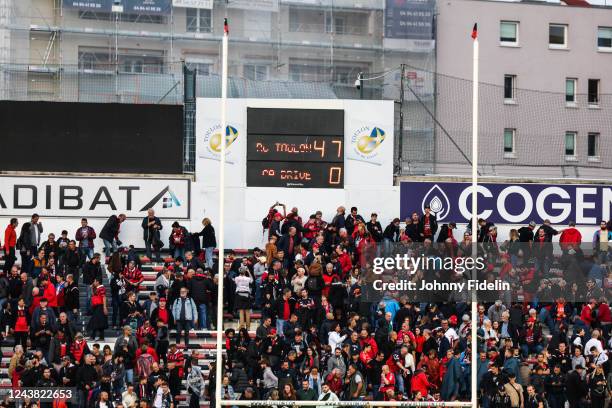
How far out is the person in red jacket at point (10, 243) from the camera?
29.0 meters

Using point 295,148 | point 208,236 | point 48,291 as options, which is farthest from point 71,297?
point 295,148

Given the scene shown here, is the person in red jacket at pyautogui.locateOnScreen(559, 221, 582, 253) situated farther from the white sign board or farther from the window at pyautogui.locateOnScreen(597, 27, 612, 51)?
the window at pyautogui.locateOnScreen(597, 27, 612, 51)

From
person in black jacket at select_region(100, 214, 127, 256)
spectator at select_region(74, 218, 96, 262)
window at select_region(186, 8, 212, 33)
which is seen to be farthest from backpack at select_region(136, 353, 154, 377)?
window at select_region(186, 8, 212, 33)

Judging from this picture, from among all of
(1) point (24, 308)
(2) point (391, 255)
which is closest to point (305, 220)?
(2) point (391, 255)

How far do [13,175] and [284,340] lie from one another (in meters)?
10.1

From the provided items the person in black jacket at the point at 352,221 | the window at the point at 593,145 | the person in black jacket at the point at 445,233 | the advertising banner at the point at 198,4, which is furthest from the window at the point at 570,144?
the advertising banner at the point at 198,4

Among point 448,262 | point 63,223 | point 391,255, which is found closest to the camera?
point 448,262

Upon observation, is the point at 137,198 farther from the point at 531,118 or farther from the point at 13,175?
the point at 531,118

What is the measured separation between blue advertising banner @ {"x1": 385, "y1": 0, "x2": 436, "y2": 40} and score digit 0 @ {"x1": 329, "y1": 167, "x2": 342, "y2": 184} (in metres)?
14.4

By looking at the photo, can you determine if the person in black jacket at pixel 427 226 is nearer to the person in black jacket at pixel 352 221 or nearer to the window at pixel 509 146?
the person in black jacket at pixel 352 221

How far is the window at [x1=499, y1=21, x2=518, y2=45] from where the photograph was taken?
49.4 m

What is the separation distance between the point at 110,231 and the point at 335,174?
5809mm

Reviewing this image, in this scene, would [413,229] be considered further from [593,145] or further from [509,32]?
[509,32]

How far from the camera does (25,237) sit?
29.1 meters
